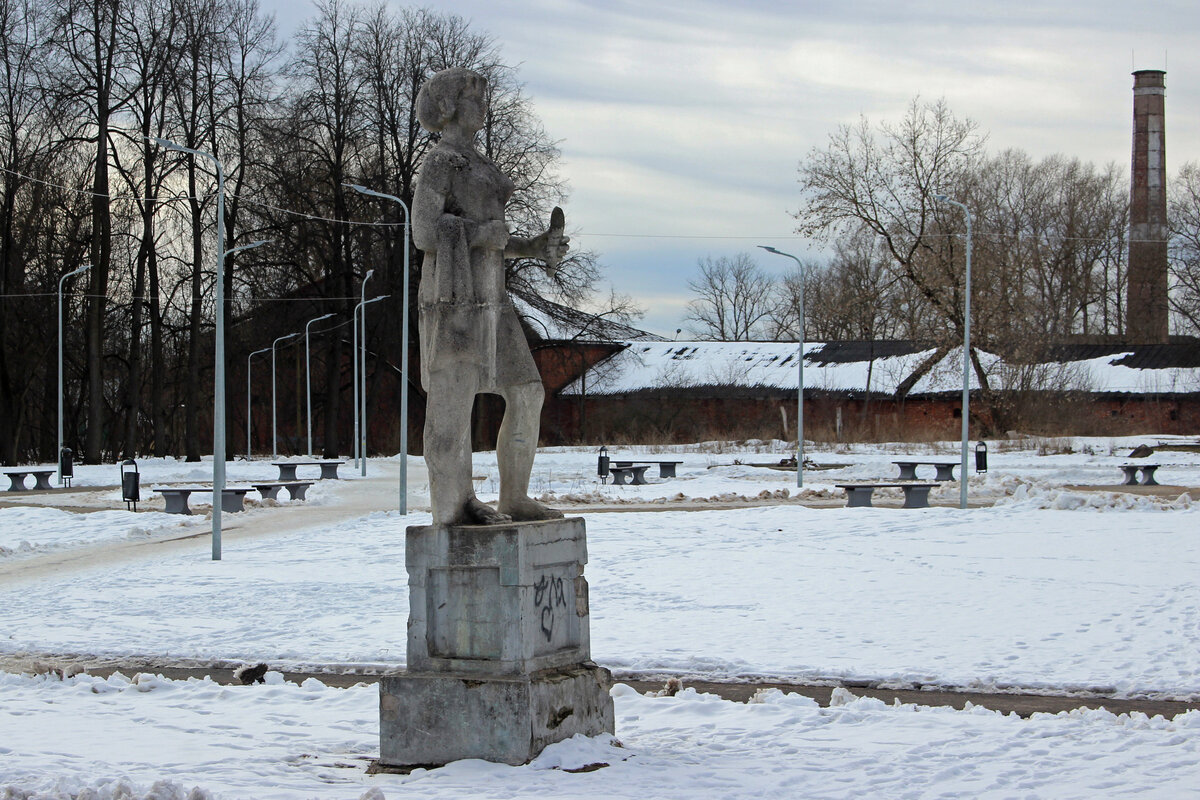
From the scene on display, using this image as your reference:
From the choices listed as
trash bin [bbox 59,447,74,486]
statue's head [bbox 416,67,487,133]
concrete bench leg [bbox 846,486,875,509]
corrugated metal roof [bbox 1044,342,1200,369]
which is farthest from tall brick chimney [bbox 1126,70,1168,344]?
statue's head [bbox 416,67,487,133]

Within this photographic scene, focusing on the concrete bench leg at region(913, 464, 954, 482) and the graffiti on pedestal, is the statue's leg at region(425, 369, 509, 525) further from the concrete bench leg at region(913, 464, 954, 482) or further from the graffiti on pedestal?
the concrete bench leg at region(913, 464, 954, 482)

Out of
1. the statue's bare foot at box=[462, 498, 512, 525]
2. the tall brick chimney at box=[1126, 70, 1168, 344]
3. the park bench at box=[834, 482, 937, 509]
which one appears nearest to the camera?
the statue's bare foot at box=[462, 498, 512, 525]

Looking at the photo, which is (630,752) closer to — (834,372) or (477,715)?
(477,715)

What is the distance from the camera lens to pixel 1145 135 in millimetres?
58469

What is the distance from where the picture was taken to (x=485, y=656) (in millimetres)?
6652

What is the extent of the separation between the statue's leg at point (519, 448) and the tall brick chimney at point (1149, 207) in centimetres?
5768

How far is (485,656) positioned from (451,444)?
117 centimetres

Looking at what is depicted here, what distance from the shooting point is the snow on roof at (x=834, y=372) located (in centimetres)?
5144

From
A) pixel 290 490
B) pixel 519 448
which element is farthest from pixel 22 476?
pixel 519 448

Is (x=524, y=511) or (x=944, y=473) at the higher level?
(x=524, y=511)

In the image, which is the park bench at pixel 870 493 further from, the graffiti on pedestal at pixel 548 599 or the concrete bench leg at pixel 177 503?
the graffiti on pedestal at pixel 548 599

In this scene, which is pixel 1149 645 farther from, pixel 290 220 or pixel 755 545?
pixel 290 220

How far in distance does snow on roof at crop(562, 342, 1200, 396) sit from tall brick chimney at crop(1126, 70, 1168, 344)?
6.95m

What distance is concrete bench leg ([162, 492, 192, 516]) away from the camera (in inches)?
998
